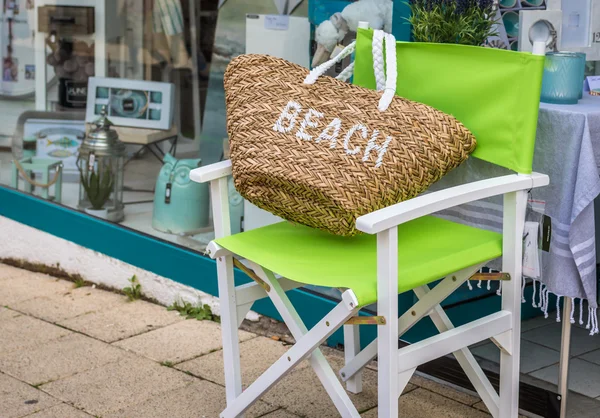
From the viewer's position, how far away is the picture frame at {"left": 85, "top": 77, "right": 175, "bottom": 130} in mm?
4098

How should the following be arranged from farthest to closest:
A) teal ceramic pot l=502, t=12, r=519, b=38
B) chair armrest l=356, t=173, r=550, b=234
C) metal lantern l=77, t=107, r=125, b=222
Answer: metal lantern l=77, t=107, r=125, b=222 < teal ceramic pot l=502, t=12, r=519, b=38 < chair armrest l=356, t=173, r=550, b=234

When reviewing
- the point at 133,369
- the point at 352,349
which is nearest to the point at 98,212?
the point at 133,369

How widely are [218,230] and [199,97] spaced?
4.41 ft

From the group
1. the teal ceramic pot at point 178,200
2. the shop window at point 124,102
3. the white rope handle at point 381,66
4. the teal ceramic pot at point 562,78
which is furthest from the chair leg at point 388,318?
the teal ceramic pot at point 178,200

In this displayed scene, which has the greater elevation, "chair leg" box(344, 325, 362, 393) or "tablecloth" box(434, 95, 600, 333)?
"tablecloth" box(434, 95, 600, 333)

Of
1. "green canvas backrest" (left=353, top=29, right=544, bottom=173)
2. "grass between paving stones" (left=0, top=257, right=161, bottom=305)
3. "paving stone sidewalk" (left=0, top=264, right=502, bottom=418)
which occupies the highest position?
"green canvas backrest" (left=353, top=29, right=544, bottom=173)

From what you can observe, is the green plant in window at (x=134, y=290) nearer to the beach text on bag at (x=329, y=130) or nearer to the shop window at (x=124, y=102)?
the shop window at (x=124, y=102)

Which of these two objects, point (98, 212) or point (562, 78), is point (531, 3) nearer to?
point (562, 78)

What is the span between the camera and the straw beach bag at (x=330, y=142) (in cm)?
239

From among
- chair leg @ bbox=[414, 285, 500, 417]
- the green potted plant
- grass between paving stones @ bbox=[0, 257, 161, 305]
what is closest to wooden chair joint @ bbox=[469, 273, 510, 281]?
chair leg @ bbox=[414, 285, 500, 417]

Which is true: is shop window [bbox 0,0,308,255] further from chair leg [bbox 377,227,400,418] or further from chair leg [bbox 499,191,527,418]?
chair leg [bbox 377,227,400,418]

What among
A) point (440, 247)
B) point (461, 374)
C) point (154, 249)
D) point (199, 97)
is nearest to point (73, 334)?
point (154, 249)

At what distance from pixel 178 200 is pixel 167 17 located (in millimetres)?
769

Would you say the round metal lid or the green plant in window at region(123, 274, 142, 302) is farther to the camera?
the round metal lid
